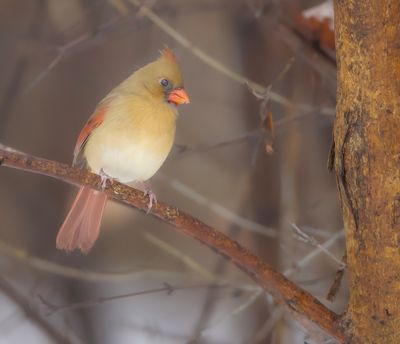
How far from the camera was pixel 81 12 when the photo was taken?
10.5 feet

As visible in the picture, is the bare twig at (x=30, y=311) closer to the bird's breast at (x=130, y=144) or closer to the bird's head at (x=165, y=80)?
the bird's breast at (x=130, y=144)

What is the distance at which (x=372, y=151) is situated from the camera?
1.39 meters

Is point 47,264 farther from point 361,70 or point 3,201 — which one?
point 361,70

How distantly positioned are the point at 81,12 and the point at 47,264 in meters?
1.25

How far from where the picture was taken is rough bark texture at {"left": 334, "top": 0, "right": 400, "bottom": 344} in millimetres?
1387

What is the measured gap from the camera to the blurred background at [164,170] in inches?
122

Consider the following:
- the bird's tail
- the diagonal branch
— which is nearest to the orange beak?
the bird's tail

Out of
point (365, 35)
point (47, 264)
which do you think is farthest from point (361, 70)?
point (47, 264)

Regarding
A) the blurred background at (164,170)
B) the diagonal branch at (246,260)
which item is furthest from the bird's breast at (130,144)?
the blurred background at (164,170)

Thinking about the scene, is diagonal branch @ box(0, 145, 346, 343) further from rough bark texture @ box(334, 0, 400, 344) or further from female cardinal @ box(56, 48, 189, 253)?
female cardinal @ box(56, 48, 189, 253)

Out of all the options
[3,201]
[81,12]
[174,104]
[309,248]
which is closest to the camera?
[174,104]

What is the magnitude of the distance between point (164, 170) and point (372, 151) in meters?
2.19

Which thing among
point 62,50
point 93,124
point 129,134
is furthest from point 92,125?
point 62,50

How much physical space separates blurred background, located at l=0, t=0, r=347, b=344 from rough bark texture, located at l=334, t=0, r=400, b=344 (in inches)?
53.8
